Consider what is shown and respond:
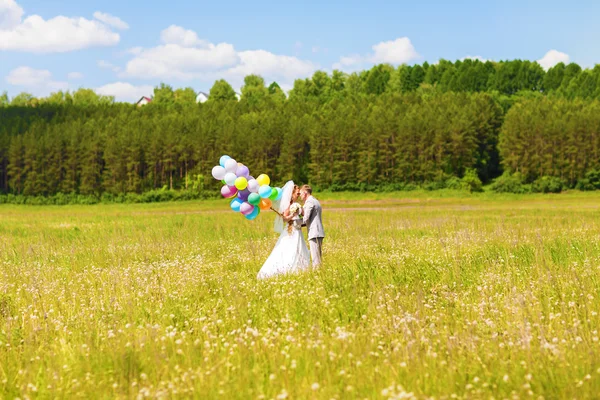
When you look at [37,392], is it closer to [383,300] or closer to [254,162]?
[383,300]

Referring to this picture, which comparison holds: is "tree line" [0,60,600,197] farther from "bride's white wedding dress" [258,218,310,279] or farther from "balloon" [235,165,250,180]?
"balloon" [235,165,250,180]

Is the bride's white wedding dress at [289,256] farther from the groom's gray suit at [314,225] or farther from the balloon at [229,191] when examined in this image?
the balloon at [229,191]

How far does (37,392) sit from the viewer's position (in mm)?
6055

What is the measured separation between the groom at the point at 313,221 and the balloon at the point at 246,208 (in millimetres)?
1161

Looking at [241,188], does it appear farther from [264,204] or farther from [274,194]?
A: [274,194]

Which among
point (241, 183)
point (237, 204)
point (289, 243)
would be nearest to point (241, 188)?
point (241, 183)

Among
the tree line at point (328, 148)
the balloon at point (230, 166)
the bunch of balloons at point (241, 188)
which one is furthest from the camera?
the tree line at point (328, 148)

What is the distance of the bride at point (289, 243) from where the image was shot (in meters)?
12.6

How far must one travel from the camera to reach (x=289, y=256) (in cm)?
1272

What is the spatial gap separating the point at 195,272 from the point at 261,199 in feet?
6.92

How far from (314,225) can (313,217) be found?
18cm

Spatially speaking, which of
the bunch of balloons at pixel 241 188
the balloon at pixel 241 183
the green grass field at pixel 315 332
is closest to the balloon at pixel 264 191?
Result: the bunch of balloons at pixel 241 188

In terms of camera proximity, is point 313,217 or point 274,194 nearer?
point 313,217

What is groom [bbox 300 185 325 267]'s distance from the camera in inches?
502
